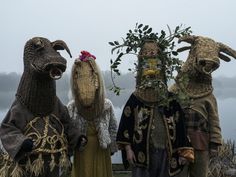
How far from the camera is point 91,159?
14.5ft

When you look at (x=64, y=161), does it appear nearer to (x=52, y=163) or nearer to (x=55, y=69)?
(x=52, y=163)

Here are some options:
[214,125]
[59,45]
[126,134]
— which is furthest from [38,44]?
[214,125]

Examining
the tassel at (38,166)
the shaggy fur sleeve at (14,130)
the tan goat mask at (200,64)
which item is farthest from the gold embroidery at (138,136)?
the shaggy fur sleeve at (14,130)

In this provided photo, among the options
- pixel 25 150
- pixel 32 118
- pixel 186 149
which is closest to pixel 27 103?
pixel 32 118

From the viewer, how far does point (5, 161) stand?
A: 3.95 metres

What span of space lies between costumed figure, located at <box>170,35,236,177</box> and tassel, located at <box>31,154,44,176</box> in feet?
3.83

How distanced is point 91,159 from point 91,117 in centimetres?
35

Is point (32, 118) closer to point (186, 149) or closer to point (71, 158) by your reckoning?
point (71, 158)

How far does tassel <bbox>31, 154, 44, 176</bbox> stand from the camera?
12.5ft

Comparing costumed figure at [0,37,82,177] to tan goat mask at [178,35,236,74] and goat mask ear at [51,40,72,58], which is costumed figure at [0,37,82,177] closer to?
goat mask ear at [51,40,72,58]

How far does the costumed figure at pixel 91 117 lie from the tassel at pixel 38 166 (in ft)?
1.73

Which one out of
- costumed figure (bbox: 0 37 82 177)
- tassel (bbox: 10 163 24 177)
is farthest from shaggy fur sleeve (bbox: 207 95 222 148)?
tassel (bbox: 10 163 24 177)

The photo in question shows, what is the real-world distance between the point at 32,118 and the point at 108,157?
2.91 feet

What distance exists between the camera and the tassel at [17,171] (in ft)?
12.5
